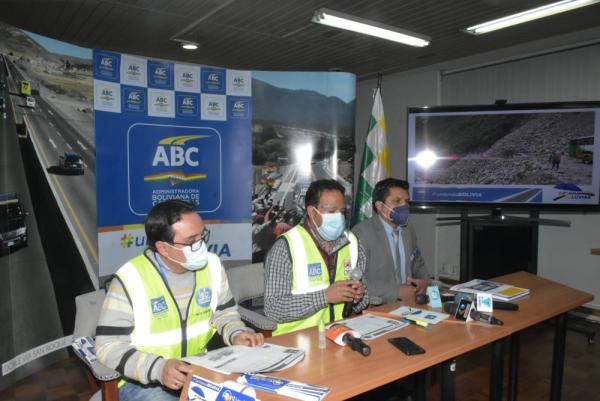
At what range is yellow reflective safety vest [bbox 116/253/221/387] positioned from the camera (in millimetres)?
1743

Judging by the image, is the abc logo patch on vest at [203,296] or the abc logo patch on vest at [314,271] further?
the abc logo patch on vest at [314,271]

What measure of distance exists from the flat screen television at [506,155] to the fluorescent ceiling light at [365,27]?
69cm

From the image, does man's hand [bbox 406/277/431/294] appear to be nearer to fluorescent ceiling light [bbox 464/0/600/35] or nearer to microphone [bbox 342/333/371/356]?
microphone [bbox 342/333/371/356]

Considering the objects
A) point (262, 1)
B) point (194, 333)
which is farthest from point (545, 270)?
point (194, 333)

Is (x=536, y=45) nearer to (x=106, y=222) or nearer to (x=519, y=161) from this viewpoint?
(x=519, y=161)

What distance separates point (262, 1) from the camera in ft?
12.0

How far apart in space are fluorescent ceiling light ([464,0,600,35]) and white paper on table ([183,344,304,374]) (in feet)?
11.5

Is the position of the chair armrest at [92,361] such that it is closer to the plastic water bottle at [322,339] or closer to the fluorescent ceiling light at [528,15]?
the plastic water bottle at [322,339]

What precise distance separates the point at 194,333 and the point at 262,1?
2.79 m

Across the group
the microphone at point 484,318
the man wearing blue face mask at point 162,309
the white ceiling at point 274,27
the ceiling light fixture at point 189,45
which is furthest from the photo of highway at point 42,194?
the microphone at point 484,318

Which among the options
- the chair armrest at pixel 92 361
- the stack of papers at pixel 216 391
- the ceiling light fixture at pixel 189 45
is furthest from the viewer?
the ceiling light fixture at pixel 189 45

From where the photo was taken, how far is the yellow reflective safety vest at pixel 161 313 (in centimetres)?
174

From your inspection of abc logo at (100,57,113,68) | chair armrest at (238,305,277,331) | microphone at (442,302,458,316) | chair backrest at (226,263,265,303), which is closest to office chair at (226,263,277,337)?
chair backrest at (226,263,265,303)

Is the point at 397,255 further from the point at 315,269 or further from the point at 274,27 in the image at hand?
the point at 274,27
